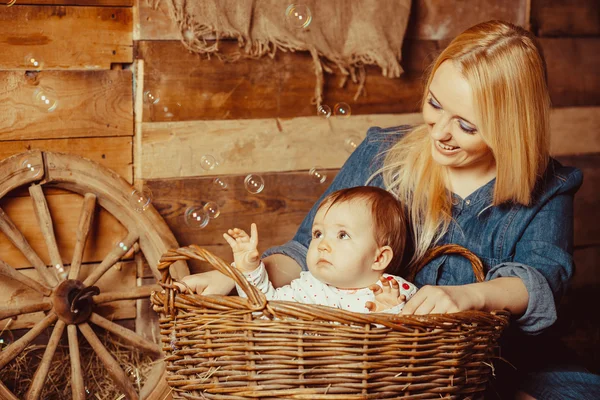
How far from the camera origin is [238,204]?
2186 mm

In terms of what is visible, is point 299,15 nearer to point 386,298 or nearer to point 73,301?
point 386,298

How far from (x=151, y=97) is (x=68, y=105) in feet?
0.75

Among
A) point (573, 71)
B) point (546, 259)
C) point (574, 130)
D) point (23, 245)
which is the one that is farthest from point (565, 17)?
point (23, 245)

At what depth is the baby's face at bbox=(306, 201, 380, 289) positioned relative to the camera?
4.97 ft

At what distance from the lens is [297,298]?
1.54m

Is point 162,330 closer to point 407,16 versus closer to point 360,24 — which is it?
point 360,24

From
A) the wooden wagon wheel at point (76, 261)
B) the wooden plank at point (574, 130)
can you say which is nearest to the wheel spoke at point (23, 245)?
the wooden wagon wheel at point (76, 261)

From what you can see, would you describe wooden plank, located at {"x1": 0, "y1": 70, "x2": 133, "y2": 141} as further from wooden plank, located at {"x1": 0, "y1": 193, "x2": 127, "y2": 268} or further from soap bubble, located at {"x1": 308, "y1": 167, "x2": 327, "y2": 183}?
soap bubble, located at {"x1": 308, "y1": 167, "x2": 327, "y2": 183}

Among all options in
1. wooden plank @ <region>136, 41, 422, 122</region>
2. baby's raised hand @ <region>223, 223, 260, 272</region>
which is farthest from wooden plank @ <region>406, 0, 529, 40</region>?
baby's raised hand @ <region>223, 223, 260, 272</region>

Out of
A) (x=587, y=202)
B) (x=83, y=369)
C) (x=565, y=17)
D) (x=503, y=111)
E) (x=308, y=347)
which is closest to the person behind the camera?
(x=308, y=347)

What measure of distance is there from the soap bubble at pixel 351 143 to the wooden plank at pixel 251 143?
0.03 ft

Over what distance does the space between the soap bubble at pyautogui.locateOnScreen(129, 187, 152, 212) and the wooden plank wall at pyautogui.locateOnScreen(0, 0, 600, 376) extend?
0.33 ft

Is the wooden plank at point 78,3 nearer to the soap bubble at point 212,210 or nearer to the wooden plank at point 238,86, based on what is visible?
Result: the wooden plank at point 238,86

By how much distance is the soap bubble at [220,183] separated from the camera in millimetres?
1973
